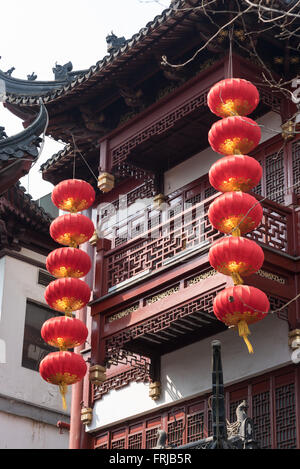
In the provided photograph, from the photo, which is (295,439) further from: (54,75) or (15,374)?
(54,75)

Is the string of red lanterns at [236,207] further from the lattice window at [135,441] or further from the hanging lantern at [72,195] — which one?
the lattice window at [135,441]

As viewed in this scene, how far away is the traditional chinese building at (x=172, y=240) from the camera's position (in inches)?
684

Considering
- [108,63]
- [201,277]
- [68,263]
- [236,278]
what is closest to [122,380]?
[68,263]

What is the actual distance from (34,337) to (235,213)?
32.1 ft

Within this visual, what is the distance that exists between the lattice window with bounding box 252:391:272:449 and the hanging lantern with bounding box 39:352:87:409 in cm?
284

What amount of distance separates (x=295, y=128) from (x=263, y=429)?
16.6 feet

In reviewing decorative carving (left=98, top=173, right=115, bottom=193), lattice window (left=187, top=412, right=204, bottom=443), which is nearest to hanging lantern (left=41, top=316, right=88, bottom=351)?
lattice window (left=187, top=412, right=204, bottom=443)

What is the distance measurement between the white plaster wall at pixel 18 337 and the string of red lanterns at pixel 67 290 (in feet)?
18.2

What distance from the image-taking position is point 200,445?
1513 centimetres

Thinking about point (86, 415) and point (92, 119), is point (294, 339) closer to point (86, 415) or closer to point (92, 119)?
point (86, 415)

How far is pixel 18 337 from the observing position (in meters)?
24.3

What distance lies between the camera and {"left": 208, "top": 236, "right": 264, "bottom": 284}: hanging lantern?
52.0 ft

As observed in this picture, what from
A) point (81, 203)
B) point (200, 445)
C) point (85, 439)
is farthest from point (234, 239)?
point (85, 439)

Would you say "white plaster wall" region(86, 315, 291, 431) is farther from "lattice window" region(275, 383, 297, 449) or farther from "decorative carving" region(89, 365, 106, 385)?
"decorative carving" region(89, 365, 106, 385)
